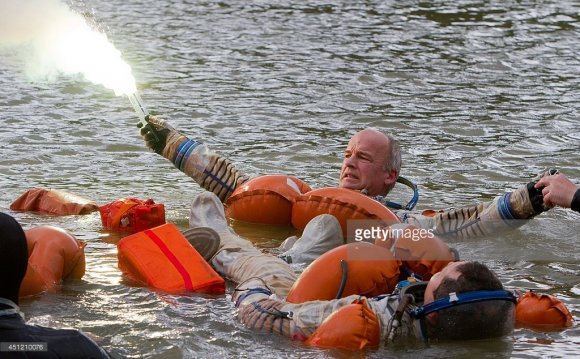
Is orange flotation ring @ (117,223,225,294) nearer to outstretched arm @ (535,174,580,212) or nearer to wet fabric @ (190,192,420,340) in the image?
wet fabric @ (190,192,420,340)

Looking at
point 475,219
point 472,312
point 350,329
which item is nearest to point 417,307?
point 472,312

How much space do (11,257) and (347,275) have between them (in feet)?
8.20

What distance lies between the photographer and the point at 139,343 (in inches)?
250

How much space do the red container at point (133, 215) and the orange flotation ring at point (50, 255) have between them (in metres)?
1.33

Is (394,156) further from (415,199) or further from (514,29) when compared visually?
(514,29)

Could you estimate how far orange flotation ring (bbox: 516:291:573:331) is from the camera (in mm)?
6820

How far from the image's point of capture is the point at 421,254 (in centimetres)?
705

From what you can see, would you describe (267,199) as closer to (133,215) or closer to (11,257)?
(133,215)

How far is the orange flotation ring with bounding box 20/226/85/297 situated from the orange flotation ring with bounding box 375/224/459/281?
1.94 meters

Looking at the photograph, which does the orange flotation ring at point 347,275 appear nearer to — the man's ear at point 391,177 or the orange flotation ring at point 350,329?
the orange flotation ring at point 350,329

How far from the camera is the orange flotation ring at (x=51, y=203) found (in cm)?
935

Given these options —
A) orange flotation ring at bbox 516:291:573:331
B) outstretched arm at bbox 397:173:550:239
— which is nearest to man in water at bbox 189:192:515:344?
orange flotation ring at bbox 516:291:573:331

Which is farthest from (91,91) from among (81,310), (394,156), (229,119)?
(81,310)

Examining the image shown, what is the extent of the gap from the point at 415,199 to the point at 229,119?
4660 millimetres
